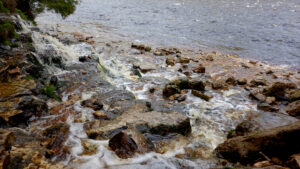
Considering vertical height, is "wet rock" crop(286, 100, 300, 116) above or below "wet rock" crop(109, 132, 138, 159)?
below

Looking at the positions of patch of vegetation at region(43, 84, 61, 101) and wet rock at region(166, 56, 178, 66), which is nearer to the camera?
patch of vegetation at region(43, 84, 61, 101)

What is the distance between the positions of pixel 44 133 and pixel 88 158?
1453mm

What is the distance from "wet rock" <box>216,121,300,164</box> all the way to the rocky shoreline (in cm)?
2

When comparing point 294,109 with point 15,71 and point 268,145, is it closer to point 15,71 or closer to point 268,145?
point 268,145

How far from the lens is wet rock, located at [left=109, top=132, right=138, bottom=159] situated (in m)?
4.31

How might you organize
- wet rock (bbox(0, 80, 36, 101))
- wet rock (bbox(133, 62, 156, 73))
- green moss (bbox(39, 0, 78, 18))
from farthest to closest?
green moss (bbox(39, 0, 78, 18)) → wet rock (bbox(133, 62, 156, 73)) → wet rock (bbox(0, 80, 36, 101))

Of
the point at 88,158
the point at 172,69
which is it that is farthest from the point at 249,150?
the point at 172,69

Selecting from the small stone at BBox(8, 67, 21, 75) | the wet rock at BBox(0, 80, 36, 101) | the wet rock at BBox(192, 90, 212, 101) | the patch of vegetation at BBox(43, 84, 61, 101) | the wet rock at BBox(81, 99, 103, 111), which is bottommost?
the wet rock at BBox(192, 90, 212, 101)

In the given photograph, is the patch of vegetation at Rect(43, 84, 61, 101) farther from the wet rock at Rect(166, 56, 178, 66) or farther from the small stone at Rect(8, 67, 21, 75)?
the wet rock at Rect(166, 56, 178, 66)

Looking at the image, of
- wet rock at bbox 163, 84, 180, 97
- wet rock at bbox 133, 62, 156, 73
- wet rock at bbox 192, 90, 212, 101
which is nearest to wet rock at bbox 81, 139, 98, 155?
wet rock at bbox 163, 84, 180, 97

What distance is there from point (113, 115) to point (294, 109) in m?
6.17

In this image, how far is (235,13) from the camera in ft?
90.5

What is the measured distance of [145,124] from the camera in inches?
207

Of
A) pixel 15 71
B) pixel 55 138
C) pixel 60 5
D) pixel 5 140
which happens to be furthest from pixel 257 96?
pixel 60 5
